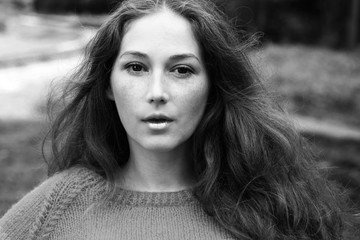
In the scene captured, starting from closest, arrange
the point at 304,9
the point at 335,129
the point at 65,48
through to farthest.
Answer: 1. the point at 335,129
2. the point at 65,48
3. the point at 304,9

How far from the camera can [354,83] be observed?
12.3m

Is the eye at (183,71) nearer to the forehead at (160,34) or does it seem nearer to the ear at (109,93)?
the forehead at (160,34)

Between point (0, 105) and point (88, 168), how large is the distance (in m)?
7.17

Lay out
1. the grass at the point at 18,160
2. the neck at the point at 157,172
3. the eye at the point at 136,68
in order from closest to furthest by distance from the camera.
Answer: the eye at the point at 136,68 < the neck at the point at 157,172 < the grass at the point at 18,160

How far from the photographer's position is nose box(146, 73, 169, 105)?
230cm

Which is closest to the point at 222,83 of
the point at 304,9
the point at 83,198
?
the point at 83,198

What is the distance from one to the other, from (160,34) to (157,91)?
232mm

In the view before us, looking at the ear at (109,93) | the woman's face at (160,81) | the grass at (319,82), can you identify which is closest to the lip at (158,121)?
the woman's face at (160,81)

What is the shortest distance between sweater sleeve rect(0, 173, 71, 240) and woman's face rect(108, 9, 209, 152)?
1.41 ft

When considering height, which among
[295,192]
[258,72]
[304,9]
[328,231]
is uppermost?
[258,72]

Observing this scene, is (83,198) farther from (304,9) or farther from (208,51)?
(304,9)

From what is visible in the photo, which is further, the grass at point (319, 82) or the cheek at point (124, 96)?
the grass at point (319, 82)

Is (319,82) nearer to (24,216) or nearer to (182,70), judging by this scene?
(182,70)

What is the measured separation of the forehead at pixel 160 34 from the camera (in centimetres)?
237
